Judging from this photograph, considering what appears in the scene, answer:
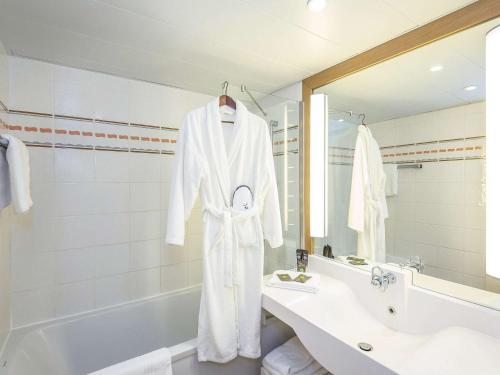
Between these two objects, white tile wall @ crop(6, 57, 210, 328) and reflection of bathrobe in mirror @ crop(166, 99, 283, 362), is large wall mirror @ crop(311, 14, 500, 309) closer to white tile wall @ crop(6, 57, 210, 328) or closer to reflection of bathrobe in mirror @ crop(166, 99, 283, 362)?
reflection of bathrobe in mirror @ crop(166, 99, 283, 362)

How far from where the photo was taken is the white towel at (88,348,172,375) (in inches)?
40.4

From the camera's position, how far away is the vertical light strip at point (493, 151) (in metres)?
1.02

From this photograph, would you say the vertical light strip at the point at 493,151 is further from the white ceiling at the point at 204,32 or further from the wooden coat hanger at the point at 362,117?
the wooden coat hanger at the point at 362,117

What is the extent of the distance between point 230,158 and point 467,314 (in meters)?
1.25

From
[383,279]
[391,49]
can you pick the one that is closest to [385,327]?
[383,279]

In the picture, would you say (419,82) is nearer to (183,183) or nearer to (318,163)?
(318,163)

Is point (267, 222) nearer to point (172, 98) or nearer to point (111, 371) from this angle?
point (111, 371)

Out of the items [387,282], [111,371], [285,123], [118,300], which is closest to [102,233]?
[118,300]

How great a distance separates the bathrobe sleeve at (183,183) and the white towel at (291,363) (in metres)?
0.79

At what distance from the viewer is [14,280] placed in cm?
157

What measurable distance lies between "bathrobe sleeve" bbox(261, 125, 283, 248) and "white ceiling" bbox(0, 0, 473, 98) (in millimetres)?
500

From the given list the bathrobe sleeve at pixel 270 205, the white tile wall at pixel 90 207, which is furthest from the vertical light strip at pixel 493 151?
the white tile wall at pixel 90 207

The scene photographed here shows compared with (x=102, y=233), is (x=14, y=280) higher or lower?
lower

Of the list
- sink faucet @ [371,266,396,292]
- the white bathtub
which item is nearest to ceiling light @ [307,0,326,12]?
sink faucet @ [371,266,396,292]
